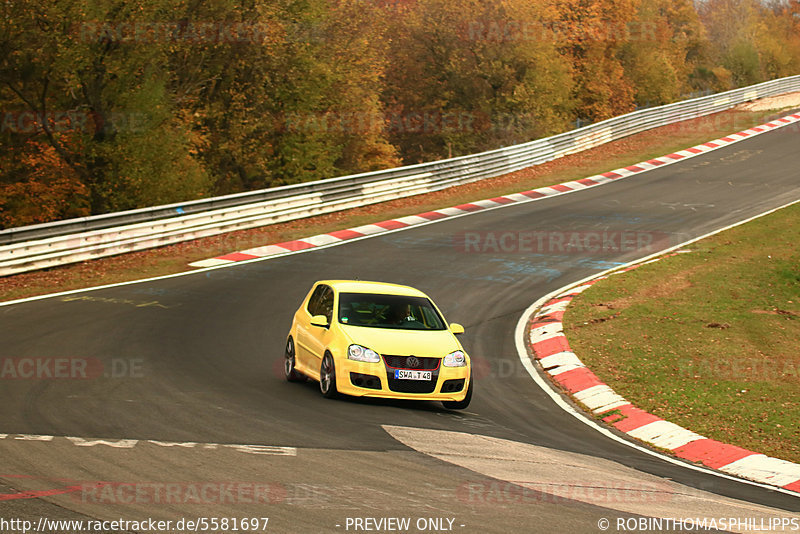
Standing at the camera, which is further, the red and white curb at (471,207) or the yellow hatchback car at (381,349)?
the red and white curb at (471,207)

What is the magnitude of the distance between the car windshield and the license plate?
2.80 ft

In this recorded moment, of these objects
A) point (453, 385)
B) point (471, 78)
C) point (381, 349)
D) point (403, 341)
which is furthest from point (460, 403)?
point (471, 78)

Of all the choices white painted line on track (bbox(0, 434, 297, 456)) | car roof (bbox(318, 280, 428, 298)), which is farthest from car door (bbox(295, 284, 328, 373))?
white painted line on track (bbox(0, 434, 297, 456))

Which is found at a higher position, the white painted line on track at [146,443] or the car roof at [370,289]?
the car roof at [370,289]

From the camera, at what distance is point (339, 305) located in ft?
38.1

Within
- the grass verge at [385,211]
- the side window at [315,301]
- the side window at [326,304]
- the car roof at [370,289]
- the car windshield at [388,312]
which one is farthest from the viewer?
the grass verge at [385,211]

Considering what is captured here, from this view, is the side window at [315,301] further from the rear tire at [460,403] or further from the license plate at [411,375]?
the rear tire at [460,403]

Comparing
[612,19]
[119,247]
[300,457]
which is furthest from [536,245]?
[612,19]

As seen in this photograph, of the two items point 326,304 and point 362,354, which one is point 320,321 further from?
point 362,354

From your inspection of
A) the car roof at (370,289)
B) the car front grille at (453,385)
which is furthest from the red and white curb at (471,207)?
the car front grille at (453,385)

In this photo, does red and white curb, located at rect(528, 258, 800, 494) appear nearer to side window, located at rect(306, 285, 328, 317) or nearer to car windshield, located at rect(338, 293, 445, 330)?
car windshield, located at rect(338, 293, 445, 330)

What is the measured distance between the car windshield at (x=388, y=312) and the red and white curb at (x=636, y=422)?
2.45 m

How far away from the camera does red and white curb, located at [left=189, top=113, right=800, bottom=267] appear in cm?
2175

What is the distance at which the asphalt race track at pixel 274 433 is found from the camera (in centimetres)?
665
